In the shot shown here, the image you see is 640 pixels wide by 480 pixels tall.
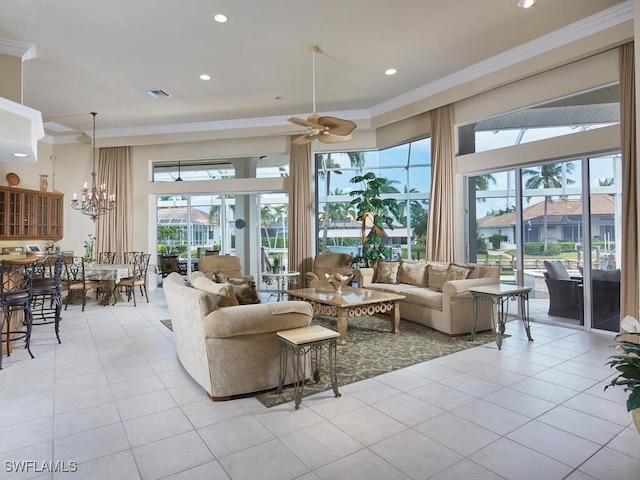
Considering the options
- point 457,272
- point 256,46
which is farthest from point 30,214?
point 457,272

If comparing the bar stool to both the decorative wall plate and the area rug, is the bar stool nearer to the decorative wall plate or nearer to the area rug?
the area rug

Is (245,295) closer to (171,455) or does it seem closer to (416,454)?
(171,455)

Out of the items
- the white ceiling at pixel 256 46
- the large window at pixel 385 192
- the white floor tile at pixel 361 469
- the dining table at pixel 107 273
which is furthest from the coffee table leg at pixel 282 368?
the dining table at pixel 107 273

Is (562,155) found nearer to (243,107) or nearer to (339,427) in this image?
(339,427)

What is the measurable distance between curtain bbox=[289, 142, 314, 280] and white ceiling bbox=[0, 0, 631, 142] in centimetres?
120

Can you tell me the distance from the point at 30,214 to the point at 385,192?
7612 millimetres

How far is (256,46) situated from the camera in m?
4.85

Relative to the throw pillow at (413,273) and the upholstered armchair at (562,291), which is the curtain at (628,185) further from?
the throw pillow at (413,273)

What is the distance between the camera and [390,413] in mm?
2801

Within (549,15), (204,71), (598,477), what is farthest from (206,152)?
(598,477)

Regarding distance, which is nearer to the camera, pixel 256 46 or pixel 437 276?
pixel 256 46

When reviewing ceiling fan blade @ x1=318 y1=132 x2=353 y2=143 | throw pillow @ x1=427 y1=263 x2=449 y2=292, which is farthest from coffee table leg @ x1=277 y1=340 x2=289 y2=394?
throw pillow @ x1=427 y1=263 x2=449 y2=292

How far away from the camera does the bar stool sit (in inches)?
162

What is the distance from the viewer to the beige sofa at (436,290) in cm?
484
